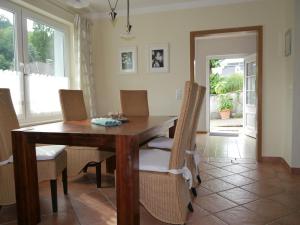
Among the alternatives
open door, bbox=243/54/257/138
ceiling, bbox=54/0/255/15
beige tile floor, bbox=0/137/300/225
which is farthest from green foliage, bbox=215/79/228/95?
beige tile floor, bbox=0/137/300/225

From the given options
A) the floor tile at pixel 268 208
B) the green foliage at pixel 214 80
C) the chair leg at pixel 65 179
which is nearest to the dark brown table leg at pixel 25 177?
the chair leg at pixel 65 179

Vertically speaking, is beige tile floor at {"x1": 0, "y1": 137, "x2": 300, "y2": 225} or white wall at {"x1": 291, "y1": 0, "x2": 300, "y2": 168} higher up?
white wall at {"x1": 291, "y1": 0, "x2": 300, "y2": 168}

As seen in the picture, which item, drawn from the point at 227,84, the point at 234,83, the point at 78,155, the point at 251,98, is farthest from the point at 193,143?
the point at 234,83

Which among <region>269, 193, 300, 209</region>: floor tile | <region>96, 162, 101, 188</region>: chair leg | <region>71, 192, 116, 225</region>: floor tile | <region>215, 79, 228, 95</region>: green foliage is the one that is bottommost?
<region>71, 192, 116, 225</region>: floor tile

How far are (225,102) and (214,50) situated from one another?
3.10m

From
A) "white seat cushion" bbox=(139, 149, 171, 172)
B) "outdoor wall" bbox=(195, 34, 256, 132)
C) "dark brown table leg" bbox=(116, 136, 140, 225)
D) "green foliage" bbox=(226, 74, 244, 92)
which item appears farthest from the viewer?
"green foliage" bbox=(226, 74, 244, 92)

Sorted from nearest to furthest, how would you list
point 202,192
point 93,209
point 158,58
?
point 93,209 → point 202,192 → point 158,58

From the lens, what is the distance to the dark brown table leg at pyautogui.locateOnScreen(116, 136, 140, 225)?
159cm

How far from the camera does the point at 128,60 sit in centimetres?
429

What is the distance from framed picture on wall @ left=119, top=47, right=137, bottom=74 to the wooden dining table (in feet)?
7.45

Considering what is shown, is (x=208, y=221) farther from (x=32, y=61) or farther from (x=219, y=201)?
(x=32, y=61)

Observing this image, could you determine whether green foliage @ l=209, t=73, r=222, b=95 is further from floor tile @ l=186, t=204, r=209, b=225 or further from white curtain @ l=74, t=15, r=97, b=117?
floor tile @ l=186, t=204, r=209, b=225

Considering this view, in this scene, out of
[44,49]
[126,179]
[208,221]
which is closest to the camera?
[126,179]

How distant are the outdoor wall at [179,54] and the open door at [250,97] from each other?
7.11 feet
